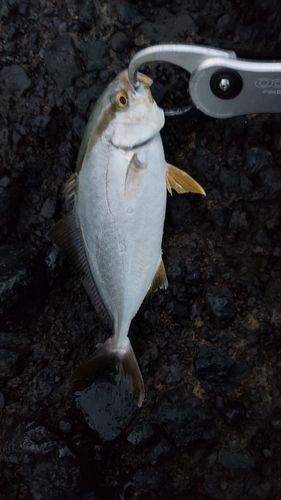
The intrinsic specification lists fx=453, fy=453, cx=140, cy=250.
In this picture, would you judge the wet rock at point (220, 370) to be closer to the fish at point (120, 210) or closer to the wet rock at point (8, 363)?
the fish at point (120, 210)

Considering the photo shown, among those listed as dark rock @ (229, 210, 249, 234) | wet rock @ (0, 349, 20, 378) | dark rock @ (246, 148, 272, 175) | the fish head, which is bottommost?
wet rock @ (0, 349, 20, 378)

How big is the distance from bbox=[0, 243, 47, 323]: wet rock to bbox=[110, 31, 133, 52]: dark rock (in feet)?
4.23

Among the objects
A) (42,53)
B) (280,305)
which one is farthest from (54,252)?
(280,305)

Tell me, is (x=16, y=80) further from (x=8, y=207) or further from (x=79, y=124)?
(x=8, y=207)

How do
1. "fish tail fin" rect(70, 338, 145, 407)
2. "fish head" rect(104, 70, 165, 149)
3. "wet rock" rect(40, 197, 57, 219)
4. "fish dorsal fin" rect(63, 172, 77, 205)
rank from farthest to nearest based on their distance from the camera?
"wet rock" rect(40, 197, 57, 219)
"fish tail fin" rect(70, 338, 145, 407)
"fish dorsal fin" rect(63, 172, 77, 205)
"fish head" rect(104, 70, 165, 149)

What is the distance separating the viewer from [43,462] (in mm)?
2629

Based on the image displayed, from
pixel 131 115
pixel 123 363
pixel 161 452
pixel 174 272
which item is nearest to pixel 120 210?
pixel 131 115

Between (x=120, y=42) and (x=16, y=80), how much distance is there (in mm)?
664

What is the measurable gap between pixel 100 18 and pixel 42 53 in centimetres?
40

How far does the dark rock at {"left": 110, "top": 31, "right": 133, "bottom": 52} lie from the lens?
2.66 meters

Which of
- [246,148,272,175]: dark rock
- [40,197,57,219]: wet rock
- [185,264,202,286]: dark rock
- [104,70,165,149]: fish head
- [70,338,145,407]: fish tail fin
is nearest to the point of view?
[104,70,165,149]: fish head

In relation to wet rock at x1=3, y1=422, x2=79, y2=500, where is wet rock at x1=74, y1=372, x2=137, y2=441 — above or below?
above

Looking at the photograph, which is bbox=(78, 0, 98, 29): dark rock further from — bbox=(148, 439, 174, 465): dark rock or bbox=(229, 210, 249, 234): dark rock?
bbox=(148, 439, 174, 465): dark rock

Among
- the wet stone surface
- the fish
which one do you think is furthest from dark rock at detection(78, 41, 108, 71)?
the fish
